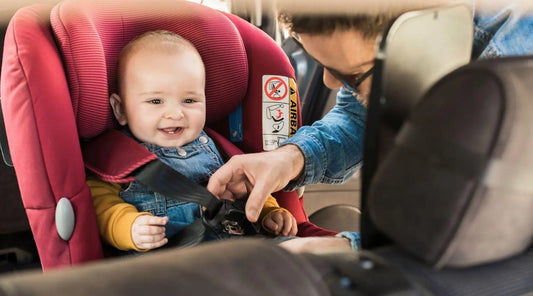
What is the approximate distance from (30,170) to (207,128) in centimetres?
54

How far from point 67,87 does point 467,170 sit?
83 centimetres

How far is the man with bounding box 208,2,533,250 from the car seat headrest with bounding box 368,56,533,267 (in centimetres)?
20

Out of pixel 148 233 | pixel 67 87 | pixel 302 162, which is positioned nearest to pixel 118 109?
pixel 67 87

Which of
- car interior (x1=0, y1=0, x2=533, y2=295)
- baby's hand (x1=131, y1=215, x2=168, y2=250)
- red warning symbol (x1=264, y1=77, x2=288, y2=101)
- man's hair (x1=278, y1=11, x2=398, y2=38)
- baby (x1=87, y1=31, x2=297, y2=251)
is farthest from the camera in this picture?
red warning symbol (x1=264, y1=77, x2=288, y2=101)

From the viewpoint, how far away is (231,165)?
113cm

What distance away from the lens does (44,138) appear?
0.94 metres

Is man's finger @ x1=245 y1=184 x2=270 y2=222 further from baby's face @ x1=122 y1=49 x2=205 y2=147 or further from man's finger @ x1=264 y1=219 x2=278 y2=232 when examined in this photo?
baby's face @ x1=122 y1=49 x2=205 y2=147

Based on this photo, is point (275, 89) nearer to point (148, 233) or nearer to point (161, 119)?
point (161, 119)

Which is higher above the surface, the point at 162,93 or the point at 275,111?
the point at 162,93

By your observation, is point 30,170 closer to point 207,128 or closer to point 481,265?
point 207,128

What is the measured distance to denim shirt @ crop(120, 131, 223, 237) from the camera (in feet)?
3.85

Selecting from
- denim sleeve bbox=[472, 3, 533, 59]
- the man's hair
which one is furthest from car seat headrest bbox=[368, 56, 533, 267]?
the man's hair

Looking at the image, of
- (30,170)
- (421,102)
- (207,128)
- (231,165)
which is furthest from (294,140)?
(421,102)

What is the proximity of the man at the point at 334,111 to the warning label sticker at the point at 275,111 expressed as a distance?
12 centimetres
